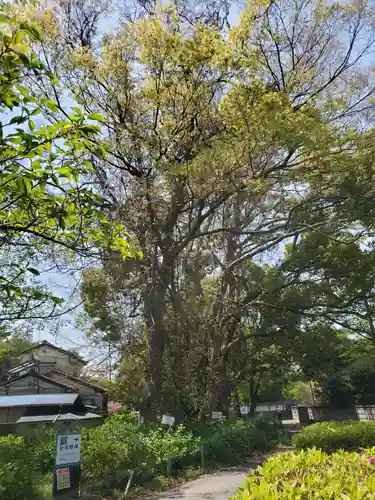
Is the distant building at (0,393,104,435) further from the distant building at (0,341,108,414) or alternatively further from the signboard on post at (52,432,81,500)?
the signboard on post at (52,432,81,500)

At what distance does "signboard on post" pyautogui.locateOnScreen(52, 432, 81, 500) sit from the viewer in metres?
5.75

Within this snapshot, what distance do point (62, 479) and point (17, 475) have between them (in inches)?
30.9

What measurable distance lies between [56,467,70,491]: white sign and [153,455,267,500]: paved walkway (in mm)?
1960

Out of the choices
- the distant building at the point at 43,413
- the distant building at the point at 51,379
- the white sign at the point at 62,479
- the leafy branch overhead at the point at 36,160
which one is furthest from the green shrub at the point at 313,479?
the distant building at the point at 51,379

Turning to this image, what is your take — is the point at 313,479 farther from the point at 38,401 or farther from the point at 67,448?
the point at 38,401

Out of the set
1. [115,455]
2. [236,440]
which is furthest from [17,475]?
[236,440]

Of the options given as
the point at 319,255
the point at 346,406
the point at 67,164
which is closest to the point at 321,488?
the point at 67,164

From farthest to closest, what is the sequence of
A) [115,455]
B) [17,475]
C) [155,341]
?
[155,341]
[115,455]
[17,475]

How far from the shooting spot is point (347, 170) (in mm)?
11398

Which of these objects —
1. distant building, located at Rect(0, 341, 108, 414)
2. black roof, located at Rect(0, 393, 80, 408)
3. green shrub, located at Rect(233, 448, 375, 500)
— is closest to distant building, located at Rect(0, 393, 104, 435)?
black roof, located at Rect(0, 393, 80, 408)

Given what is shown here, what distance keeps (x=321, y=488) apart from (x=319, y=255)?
13.9 meters

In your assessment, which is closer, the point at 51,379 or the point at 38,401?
the point at 38,401

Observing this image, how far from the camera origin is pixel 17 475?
6051mm

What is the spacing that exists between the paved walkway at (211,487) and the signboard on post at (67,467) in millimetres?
1831
